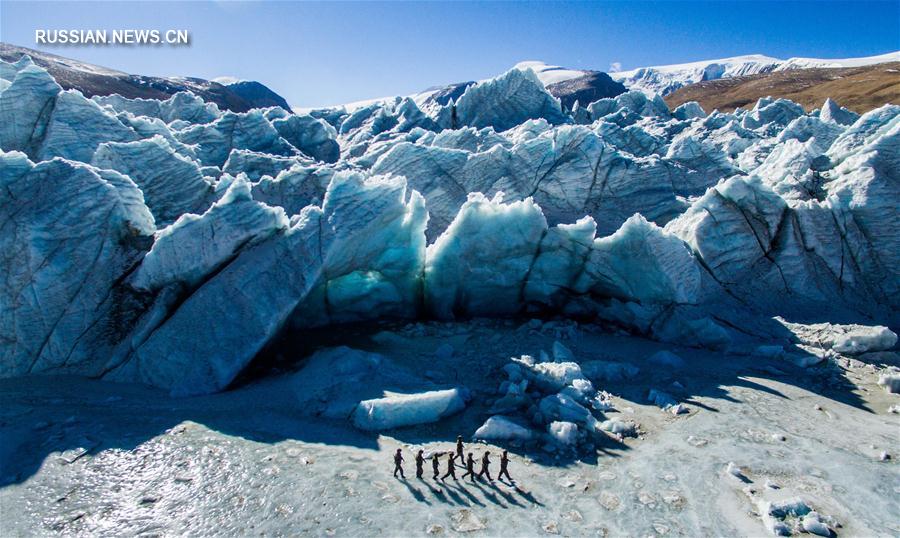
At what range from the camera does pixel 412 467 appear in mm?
8797

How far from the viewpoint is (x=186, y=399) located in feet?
35.8

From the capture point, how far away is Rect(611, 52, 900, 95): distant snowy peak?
140m

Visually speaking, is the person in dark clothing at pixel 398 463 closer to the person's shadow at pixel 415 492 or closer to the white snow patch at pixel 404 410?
the person's shadow at pixel 415 492

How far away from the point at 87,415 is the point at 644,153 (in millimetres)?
28890

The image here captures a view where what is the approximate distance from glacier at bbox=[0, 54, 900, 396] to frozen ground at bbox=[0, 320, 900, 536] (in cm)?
106

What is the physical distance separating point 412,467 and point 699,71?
18483 cm

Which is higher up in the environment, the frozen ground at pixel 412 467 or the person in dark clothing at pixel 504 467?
the person in dark clothing at pixel 504 467

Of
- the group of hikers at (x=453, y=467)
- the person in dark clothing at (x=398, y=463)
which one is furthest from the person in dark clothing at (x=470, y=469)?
the person in dark clothing at (x=398, y=463)

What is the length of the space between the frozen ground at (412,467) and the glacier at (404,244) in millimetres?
1055

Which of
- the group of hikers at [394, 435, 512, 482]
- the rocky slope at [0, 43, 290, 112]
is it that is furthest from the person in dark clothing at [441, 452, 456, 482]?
the rocky slope at [0, 43, 290, 112]

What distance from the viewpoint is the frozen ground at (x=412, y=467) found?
7566mm

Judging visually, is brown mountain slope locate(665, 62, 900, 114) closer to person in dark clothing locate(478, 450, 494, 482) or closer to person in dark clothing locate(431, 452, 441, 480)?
person in dark clothing locate(478, 450, 494, 482)

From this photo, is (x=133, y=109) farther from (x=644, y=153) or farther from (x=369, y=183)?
(x=644, y=153)

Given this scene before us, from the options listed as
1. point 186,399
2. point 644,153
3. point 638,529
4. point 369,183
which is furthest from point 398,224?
point 644,153
